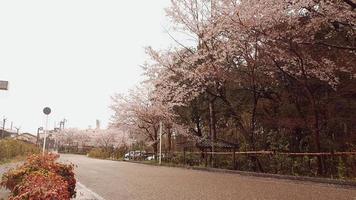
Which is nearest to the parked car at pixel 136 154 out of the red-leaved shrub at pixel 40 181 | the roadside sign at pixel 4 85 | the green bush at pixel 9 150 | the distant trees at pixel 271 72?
the distant trees at pixel 271 72

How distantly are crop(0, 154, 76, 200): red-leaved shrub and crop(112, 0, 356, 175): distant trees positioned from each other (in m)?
8.38

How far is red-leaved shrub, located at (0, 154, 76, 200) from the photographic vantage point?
14.9ft

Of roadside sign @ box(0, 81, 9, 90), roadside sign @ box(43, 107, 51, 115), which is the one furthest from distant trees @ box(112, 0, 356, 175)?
roadside sign @ box(0, 81, 9, 90)

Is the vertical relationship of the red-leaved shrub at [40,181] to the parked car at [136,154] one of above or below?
below

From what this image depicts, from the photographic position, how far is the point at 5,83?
15.4m

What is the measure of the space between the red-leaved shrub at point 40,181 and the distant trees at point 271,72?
838 cm

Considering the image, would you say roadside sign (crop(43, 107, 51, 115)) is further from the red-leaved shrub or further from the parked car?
the parked car

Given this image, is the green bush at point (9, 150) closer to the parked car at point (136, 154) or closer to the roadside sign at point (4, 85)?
the roadside sign at point (4, 85)

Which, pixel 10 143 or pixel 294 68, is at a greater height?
pixel 294 68

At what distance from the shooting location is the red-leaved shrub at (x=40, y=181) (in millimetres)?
4539

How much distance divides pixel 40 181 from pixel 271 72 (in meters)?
13.3

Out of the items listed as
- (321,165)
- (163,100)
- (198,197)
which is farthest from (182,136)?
(198,197)

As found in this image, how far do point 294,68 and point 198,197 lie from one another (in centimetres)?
983

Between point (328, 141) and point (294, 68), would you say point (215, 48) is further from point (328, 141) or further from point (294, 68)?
point (328, 141)
